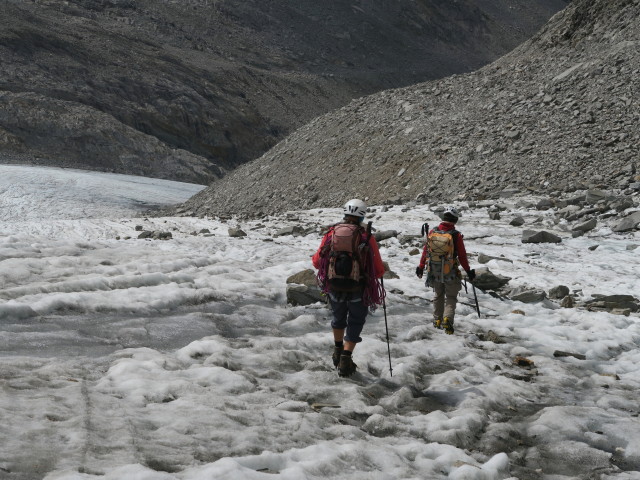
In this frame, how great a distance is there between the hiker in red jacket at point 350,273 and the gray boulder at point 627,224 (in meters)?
10.6

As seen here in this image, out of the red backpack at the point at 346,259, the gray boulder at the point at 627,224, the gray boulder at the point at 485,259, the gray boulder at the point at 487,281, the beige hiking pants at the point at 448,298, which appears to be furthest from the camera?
the gray boulder at the point at 627,224

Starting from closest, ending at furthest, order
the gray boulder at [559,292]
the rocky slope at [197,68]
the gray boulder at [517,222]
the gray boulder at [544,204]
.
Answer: the gray boulder at [559,292], the gray boulder at [517,222], the gray boulder at [544,204], the rocky slope at [197,68]

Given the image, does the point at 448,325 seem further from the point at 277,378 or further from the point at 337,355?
the point at 277,378

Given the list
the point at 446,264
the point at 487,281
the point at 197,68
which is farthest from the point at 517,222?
the point at 197,68

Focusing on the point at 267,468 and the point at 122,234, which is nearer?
the point at 267,468

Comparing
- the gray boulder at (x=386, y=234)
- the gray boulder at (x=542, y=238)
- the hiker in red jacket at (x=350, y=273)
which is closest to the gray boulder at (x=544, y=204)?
the gray boulder at (x=542, y=238)

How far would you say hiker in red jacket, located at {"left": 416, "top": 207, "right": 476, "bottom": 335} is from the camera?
30.3 ft

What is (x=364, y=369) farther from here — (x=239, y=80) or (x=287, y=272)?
(x=239, y=80)

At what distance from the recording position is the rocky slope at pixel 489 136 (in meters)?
23.0

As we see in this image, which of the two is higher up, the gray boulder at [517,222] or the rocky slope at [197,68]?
the rocky slope at [197,68]

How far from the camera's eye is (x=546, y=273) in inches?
502

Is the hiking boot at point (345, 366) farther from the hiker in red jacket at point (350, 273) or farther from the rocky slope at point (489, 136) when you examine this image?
the rocky slope at point (489, 136)

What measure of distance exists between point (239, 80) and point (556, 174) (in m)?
77.4

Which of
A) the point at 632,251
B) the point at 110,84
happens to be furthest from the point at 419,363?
the point at 110,84
